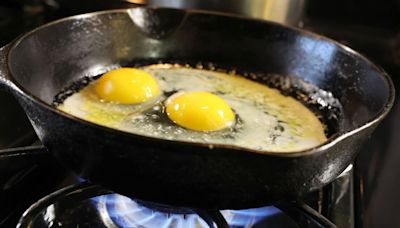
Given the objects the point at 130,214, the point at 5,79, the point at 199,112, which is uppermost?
the point at 5,79

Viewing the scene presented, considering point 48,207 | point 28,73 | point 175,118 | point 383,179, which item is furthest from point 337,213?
point 28,73

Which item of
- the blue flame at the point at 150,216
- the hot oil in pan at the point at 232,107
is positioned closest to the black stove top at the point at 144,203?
the blue flame at the point at 150,216

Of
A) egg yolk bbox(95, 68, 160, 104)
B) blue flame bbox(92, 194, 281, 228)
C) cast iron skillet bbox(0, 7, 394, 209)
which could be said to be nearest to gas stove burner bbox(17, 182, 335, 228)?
blue flame bbox(92, 194, 281, 228)

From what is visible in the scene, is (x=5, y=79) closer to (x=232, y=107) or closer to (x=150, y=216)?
(x=150, y=216)

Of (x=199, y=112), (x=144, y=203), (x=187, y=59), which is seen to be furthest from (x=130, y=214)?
(x=187, y=59)

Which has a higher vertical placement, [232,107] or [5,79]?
[5,79]

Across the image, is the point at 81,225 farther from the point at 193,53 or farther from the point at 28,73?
the point at 193,53

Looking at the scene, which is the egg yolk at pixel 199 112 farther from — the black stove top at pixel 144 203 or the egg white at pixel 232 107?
the black stove top at pixel 144 203
